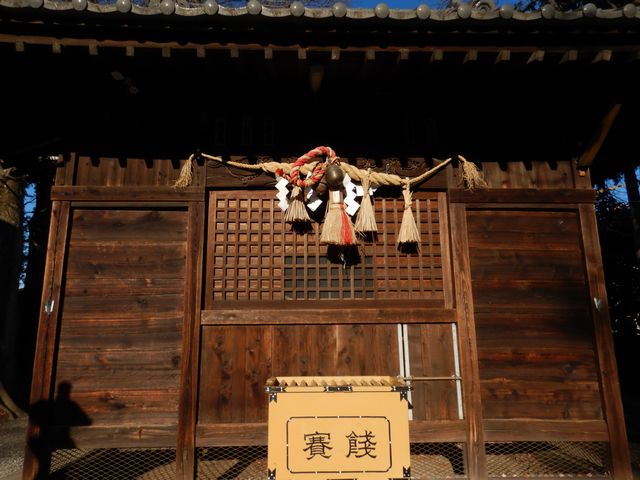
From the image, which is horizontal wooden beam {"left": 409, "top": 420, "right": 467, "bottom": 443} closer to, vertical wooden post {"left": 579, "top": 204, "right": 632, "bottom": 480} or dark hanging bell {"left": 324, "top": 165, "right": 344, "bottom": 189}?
vertical wooden post {"left": 579, "top": 204, "right": 632, "bottom": 480}

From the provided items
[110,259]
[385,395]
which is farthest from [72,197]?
[385,395]

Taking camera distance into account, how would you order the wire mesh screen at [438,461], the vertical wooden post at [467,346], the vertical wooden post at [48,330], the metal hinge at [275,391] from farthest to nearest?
the wire mesh screen at [438,461] → the vertical wooden post at [467,346] → the vertical wooden post at [48,330] → the metal hinge at [275,391]

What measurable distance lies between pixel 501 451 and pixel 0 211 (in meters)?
10.2

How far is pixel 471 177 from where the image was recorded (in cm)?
482

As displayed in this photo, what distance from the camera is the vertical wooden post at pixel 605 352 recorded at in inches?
170

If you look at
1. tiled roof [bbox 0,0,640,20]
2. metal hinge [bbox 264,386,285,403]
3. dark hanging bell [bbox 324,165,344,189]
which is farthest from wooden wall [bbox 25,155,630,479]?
tiled roof [bbox 0,0,640,20]

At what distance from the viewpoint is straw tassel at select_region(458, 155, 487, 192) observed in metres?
4.82

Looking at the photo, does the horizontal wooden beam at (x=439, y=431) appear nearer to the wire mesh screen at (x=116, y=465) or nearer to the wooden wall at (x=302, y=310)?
the wooden wall at (x=302, y=310)

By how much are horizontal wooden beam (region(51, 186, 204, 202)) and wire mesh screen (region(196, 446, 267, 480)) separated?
2.91 m

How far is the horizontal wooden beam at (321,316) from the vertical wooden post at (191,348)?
178 mm

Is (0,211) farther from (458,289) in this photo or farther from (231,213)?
(458,289)

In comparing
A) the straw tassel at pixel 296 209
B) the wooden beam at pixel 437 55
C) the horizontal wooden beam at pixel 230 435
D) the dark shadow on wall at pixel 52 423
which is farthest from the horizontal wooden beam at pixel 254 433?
the wooden beam at pixel 437 55

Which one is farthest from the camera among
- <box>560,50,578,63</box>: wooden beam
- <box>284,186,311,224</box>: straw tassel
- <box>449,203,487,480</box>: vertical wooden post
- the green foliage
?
the green foliage

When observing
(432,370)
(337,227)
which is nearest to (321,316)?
(337,227)
